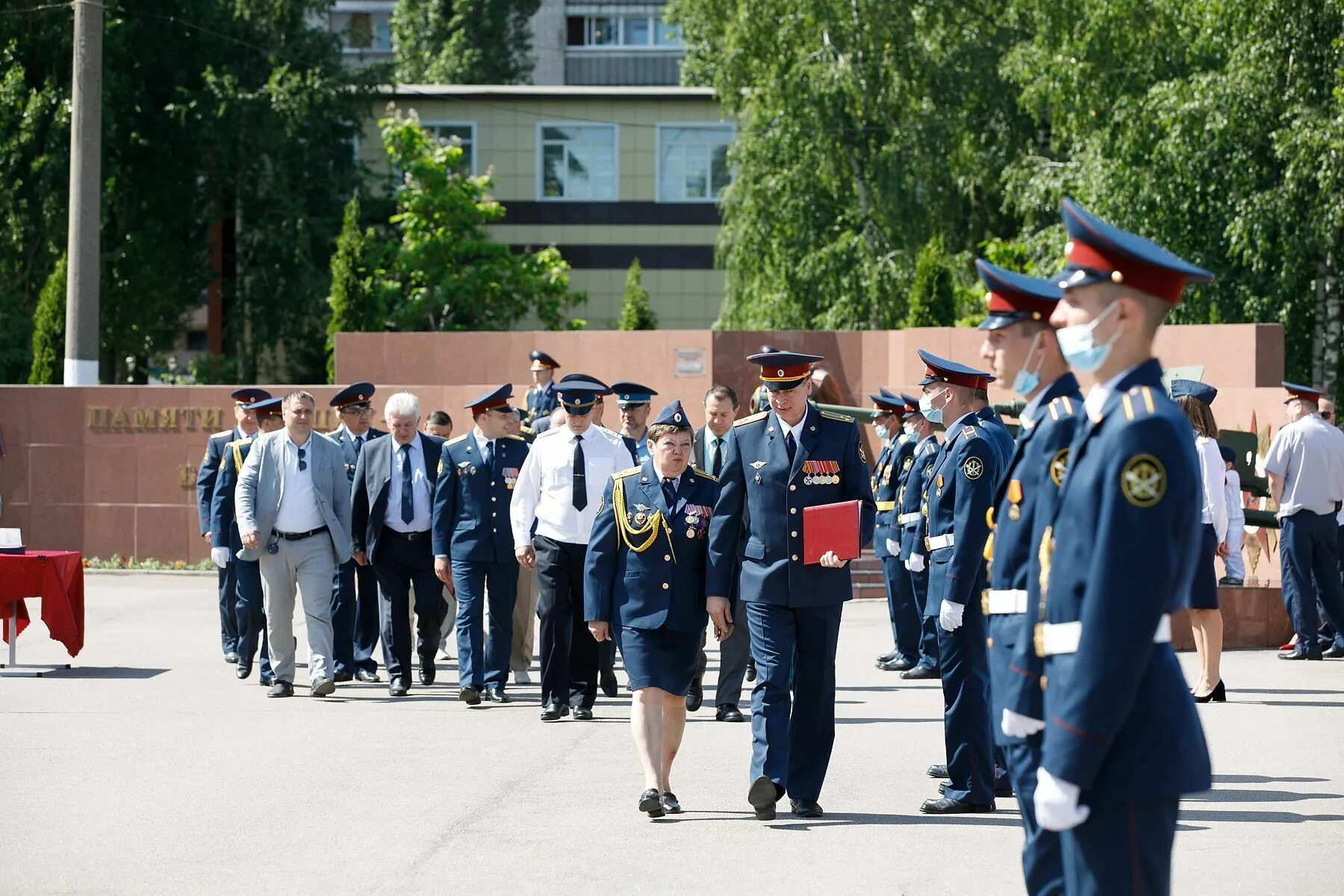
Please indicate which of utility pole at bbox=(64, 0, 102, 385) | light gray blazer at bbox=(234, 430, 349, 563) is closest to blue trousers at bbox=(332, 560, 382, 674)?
light gray blazer at bbox=(234, 430, 349, 563)

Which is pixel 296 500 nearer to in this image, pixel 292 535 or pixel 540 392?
pixel 292 535

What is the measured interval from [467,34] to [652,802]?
51584mm

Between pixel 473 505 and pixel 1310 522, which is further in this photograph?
pixel 1310 522

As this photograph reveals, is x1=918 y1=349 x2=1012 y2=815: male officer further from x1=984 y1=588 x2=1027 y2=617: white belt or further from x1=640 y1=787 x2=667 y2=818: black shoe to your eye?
x1=984 y1=588 x2=1027 y2=617: white belt

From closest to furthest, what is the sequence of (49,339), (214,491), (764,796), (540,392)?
(764,796)
(214,491)
(540,392)
(49,339)

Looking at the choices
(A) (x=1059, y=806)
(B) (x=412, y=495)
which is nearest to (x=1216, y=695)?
(B) (x=412, y=495)

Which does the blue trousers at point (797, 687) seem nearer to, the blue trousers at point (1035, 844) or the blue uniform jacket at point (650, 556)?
the blue uniform jacket at point (650, 556)

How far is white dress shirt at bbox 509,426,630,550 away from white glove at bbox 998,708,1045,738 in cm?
685

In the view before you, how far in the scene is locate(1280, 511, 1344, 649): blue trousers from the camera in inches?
532

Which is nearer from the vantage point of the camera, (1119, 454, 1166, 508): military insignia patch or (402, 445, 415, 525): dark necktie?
(1119, 454, 1166, 508): military insignia patch

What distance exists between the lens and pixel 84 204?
22.8 metres

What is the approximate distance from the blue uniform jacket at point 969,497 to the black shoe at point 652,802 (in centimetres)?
159

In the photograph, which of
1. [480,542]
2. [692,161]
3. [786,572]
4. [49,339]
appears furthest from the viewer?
[692,161]

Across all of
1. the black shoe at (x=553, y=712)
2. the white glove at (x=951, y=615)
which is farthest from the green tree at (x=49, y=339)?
the white glove at (x=951, y=615)
